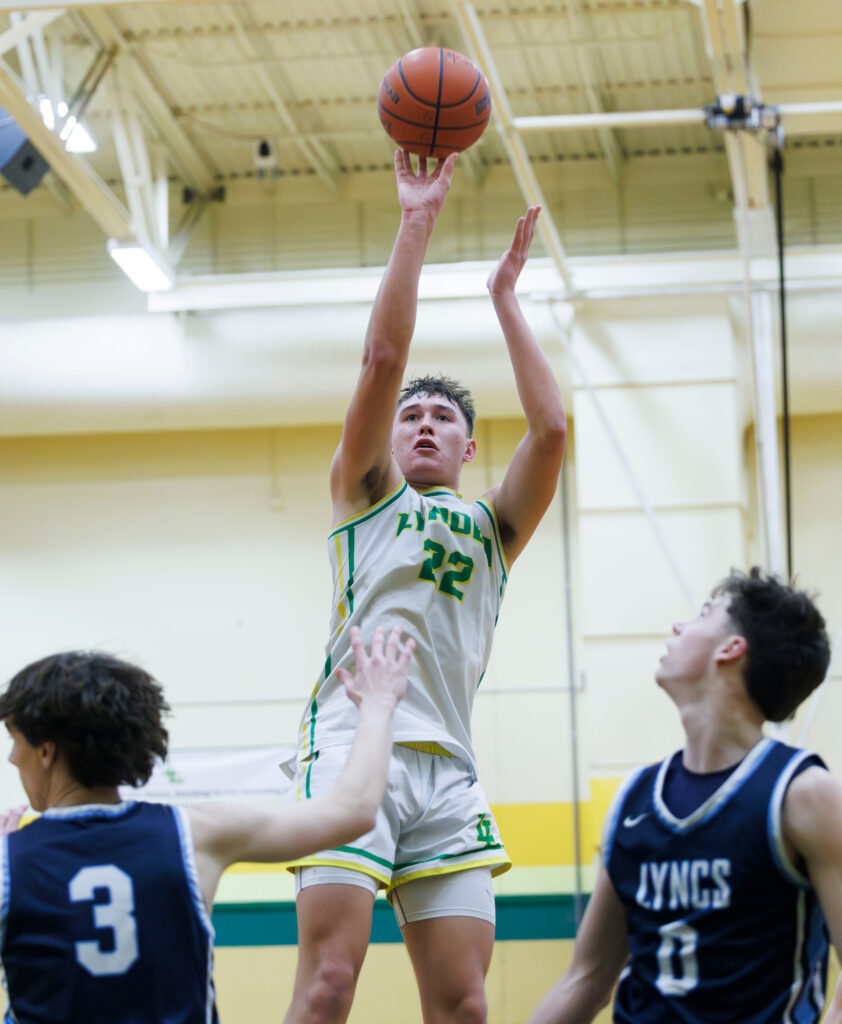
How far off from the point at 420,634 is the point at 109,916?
1.39 metres

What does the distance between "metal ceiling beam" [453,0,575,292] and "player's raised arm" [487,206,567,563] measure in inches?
167

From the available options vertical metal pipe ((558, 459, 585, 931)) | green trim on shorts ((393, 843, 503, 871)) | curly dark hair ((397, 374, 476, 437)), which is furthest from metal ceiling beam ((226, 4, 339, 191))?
green trim on shorts ((393, 843, 503, 871))

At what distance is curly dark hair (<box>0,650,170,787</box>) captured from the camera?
249 cm

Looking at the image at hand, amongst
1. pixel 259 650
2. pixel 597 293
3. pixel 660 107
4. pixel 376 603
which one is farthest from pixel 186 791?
pixel 376 603

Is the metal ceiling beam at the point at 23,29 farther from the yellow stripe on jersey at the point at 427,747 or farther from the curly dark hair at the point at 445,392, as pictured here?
the yellow stripe on jersey at the point at 427,747

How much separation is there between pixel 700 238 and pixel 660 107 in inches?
49.0

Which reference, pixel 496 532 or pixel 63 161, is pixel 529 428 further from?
pixel 63 161

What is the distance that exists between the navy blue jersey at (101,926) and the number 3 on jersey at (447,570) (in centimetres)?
134

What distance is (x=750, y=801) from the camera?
8.34ft

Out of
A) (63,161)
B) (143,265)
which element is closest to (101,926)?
(63,161)

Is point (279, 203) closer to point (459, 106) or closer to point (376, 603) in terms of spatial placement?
point (459, 106)

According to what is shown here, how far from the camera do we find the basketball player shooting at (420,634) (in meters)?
3.28

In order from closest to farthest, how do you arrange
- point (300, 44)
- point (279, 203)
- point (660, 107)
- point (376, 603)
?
point (376, 603) < point (300, 44) < point (660, 107) < point (279, 203)

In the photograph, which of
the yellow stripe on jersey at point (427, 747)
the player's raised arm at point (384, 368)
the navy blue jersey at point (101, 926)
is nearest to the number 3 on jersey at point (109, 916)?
the navy blue jersey at point (101, 926)
